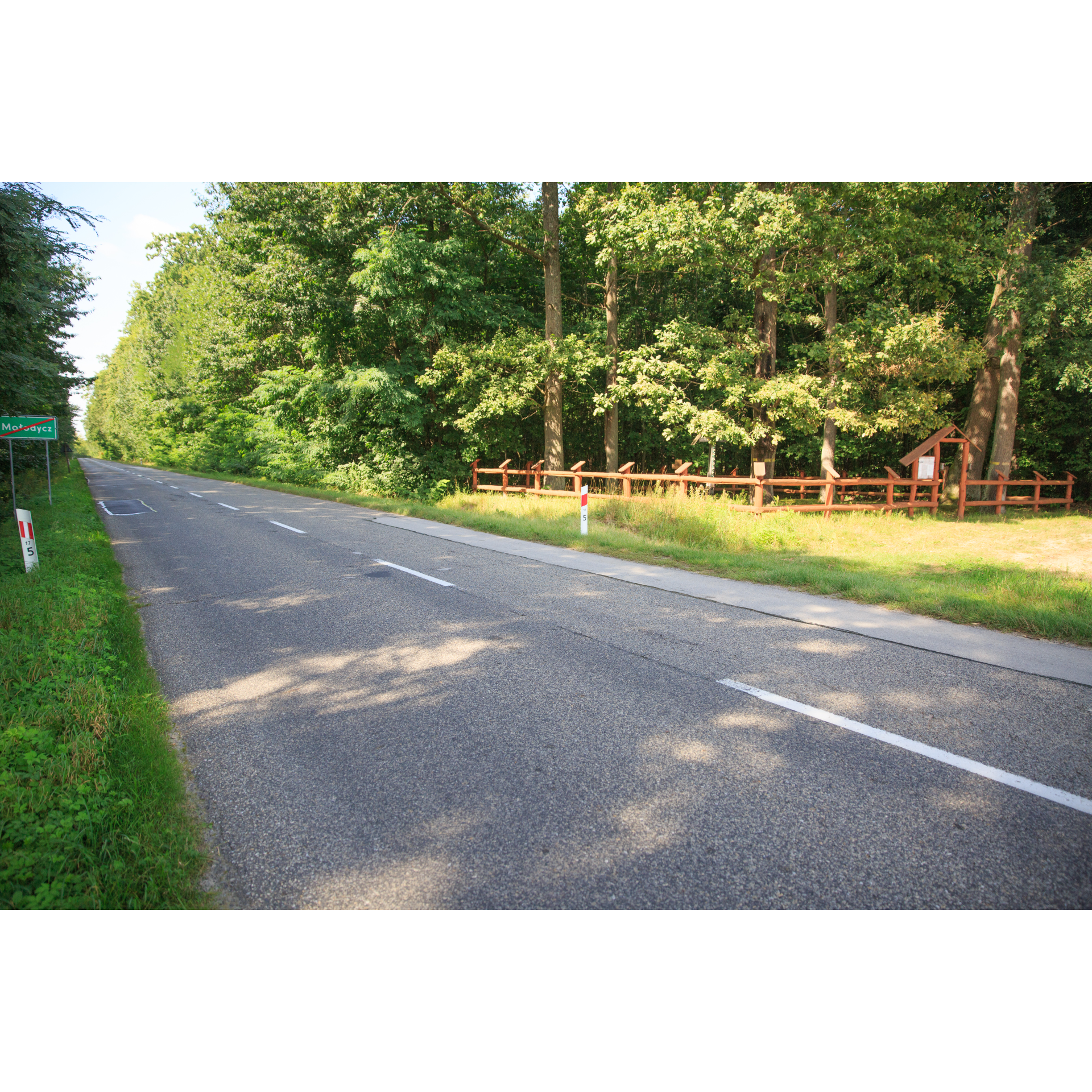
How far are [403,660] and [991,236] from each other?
19.6 meters

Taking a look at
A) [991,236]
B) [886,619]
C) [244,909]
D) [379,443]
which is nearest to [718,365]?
[991,236]

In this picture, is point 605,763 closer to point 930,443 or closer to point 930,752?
point 930,752

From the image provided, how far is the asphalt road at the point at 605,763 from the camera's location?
269 cm

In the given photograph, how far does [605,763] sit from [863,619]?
4.30 m

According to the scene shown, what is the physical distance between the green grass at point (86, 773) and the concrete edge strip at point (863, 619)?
5.74m

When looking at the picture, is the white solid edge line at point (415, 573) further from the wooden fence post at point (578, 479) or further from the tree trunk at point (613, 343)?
the tree trunk at point (613, 343)

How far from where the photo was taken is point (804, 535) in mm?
12258

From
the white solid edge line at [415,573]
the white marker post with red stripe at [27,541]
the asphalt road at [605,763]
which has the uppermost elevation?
the white marker post with red stripe at [27,541]

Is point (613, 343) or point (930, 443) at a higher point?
point (613, 343)

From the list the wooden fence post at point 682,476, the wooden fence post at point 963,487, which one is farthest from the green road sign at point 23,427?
the wooden fence post at point 963,487

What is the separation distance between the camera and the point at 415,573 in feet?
30.5

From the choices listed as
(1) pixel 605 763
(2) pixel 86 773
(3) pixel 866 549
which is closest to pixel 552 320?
(3) pixel 866 549

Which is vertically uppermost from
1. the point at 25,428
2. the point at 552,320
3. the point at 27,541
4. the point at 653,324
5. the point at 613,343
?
the point at 653,324

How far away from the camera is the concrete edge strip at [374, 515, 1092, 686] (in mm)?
5336
